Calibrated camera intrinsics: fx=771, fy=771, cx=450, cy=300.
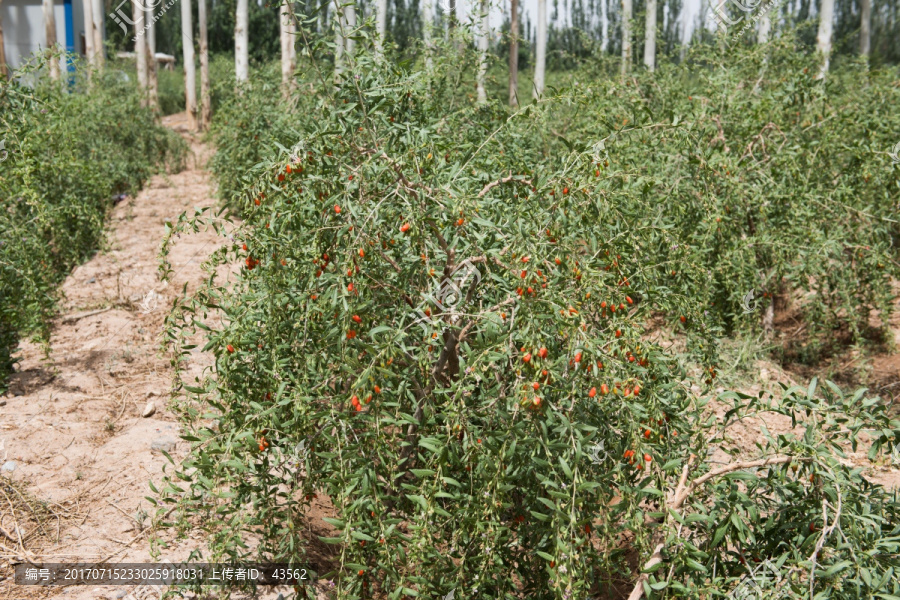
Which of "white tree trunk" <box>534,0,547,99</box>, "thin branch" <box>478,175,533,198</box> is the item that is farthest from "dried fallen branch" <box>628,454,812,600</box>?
"white tree trunk" <box>534,0,547,99</box>

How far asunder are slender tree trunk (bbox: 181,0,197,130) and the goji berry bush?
13.3m

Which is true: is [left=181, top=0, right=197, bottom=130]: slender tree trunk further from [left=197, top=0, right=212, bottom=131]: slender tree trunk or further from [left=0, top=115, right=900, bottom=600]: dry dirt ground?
[left=0, top=115, right=900, bottom=600]: dry dirt ground

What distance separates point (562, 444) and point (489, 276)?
2.17 ft

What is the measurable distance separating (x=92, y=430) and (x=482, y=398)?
9.74 feet

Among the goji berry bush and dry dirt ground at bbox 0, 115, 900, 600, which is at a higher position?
the goji berry bush

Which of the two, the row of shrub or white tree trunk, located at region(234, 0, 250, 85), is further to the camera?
white tree trunk, located at region(234, 0, 250, 85)

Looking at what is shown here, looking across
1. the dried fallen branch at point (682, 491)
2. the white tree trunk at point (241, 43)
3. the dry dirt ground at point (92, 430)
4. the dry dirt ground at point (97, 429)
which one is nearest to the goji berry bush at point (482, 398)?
the dried fallen branch at point (682, 491)

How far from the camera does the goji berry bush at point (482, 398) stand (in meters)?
2.37

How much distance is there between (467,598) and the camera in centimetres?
261

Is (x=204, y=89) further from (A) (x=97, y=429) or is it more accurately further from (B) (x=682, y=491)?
(B) (x=682, y=491)

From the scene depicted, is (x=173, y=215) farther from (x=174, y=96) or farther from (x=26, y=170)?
(x=174, y=96)

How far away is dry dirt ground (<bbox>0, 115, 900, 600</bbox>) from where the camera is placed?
3.47 metres

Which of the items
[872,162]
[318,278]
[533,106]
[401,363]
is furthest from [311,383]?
[872,162]

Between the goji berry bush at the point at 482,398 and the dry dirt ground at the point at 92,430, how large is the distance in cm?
96
